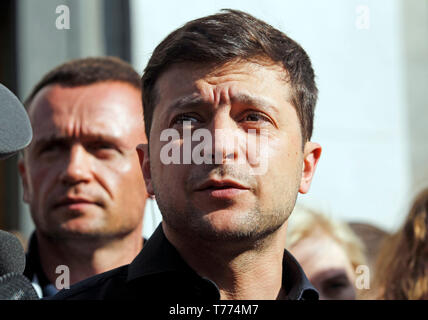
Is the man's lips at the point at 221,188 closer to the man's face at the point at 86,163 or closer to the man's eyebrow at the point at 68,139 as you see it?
the man's face at the point at 86,163

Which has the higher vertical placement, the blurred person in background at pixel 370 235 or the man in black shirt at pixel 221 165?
the man in black shirt at pixel 221 165

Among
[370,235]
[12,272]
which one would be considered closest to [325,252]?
[370,235]

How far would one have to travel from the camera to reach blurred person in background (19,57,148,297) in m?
2.61

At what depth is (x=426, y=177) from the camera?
16.3 feet

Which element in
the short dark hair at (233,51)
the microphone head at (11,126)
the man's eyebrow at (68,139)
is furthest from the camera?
the man's eyebrow at (68,139)

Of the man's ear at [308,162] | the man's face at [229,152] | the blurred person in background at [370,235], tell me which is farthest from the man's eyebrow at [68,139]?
the blurred person in background at [370,235]

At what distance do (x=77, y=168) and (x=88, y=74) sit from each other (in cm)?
46

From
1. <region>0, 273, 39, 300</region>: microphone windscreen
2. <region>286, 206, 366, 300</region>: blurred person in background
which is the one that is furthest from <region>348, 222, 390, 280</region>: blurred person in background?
<region>0, 273, 39, 300</region>: microphone windscreen

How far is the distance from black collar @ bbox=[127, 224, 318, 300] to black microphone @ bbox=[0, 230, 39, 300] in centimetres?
34

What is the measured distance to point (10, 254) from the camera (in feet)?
5.39

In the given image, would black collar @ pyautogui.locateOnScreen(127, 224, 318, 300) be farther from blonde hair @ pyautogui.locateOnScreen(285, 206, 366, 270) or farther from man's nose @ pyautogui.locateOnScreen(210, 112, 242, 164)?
blonde hair @ pyautogui.locateOnScreen(285, 206, 366, 270)

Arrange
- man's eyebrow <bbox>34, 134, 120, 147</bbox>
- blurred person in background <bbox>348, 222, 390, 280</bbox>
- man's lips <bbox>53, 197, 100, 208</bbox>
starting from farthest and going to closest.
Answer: blurred person in background <bbox>348, 222, 390, 280</bbox> → man's eyebrow <bbox>34, 134, 120, 147</bbox> → man's lips <bbox>53, 197, 100, 208</bbox>

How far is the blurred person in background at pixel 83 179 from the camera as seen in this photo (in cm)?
261

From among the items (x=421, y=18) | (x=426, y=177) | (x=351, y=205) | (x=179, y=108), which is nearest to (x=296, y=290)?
(x=179, y=108)
